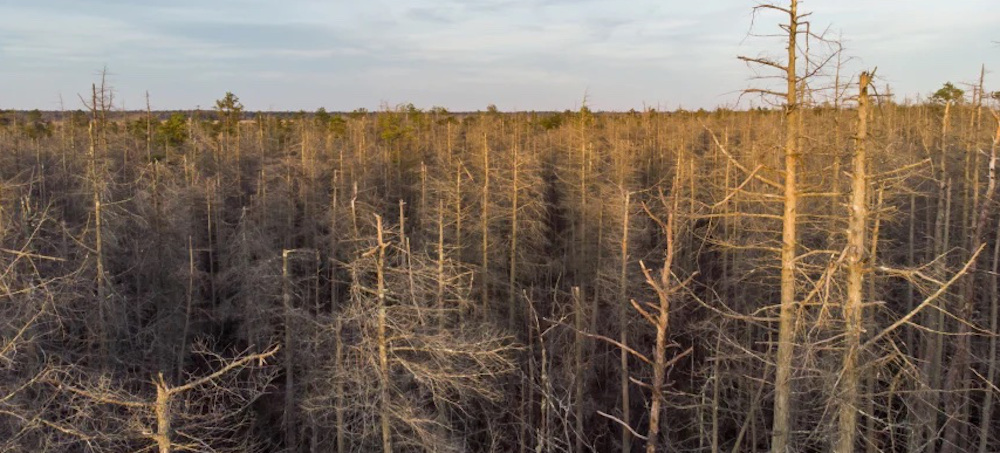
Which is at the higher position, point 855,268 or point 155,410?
point 855,268

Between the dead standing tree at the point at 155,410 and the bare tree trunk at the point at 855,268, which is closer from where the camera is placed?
the dead standing tree at the point at 155,410

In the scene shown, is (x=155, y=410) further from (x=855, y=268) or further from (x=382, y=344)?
(x=855, y=268)

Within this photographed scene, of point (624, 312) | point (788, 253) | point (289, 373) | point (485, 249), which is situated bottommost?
point (289, 373)

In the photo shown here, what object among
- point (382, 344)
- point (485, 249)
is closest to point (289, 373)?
point (485, 249)

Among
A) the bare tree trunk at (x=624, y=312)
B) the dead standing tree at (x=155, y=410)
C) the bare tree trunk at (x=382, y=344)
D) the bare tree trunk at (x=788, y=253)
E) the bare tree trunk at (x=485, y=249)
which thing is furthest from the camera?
the bare tree trunk at (x=485, y=249)

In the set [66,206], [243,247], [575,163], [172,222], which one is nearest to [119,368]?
[243,247]

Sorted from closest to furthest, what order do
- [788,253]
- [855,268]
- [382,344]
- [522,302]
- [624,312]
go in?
1. [855,268]
2. [788,253]
3. [382,344]
4. [624,312]
5. [522,302]

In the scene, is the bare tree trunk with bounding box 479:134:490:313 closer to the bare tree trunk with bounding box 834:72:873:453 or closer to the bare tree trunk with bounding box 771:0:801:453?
the bare tree trunk with bounding box 771:0:801:453

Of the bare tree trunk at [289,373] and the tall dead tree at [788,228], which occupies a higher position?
the tall dead tree at [788,228]

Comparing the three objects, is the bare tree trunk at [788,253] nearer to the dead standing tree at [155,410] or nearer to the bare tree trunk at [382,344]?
the bare tree trunk at [382,344]

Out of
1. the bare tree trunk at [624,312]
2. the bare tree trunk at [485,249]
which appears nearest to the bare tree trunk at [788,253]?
the bare tree trunk at [624,312]

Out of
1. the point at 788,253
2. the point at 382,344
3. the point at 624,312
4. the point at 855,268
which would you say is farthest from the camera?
the point at 624,312
